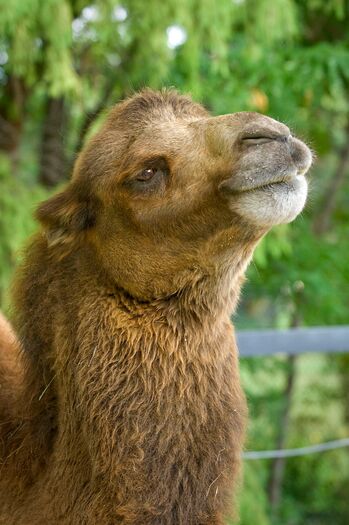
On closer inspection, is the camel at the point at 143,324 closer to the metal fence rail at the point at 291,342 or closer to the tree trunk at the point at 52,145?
the metal fence rail at the point at 291,342

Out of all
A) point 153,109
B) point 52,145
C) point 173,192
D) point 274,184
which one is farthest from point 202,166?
point 52,145

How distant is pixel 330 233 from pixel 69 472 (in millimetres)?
7243

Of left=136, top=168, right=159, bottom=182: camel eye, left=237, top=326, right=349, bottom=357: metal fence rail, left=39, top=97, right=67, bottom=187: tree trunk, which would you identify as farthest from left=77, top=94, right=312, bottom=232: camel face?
left=39, top=97, right=67, bottom=187: tree trunk

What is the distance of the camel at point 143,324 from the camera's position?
8.80 feet

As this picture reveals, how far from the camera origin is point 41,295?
2.99 m

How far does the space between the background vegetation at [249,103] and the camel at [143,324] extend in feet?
2.61

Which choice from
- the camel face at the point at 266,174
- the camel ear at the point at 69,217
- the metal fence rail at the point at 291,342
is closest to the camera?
the camel face at the point at 266,174

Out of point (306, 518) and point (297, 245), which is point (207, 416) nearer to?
point (297, 245)

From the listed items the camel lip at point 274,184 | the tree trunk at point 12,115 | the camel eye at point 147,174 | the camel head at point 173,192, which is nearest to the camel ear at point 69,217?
the camel head at point 173,192

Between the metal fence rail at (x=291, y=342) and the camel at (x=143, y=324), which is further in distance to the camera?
the metal fence rail at (x=291, y=342)

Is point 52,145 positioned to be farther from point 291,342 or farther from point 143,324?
point 143,324

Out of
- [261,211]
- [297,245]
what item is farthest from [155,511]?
[297,245]

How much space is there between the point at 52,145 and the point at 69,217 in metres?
4.30

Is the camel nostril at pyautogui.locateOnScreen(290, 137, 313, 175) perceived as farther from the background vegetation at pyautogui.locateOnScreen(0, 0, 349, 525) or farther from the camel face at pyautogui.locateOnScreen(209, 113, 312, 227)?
the background vegetation at pyautogui.locateOnScreen(0, 0, 349, 525)
